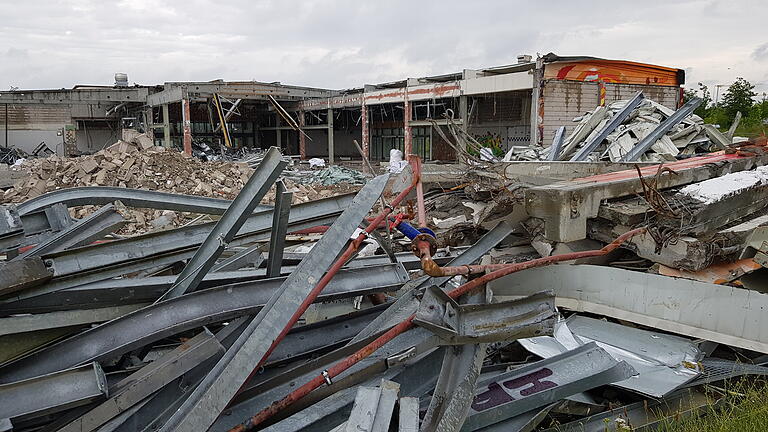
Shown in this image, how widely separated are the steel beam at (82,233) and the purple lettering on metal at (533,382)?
2750 millimetres

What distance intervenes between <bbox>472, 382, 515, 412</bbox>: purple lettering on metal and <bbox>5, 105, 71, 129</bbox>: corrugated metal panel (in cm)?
3184

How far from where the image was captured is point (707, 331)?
12.0 ft

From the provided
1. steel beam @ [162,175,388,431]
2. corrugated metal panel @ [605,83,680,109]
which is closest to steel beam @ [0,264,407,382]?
steel beam @ [162,175,388,431]

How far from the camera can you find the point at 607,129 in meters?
9.70

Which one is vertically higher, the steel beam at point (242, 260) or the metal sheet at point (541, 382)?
the steel beam at point (242, 260)

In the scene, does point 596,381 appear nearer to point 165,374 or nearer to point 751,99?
point 165,374

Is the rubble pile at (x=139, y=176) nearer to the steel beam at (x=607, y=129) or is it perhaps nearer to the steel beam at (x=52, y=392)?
the steel beam at (x=607, y=129)

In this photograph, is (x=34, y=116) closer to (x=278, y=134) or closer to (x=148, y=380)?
(x=278, y=134)

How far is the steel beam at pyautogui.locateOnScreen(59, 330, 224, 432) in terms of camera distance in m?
2.36

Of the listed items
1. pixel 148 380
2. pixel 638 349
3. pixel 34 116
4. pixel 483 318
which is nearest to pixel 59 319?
pixel 148 380

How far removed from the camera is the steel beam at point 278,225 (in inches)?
109

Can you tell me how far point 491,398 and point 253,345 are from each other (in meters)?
1.49

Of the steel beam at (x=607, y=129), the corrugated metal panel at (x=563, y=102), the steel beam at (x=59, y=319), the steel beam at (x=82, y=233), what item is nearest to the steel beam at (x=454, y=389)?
the steel beam at (x=59, y=319)

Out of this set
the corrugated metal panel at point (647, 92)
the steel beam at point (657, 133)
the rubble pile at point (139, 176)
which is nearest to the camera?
the steel beam at point (657, 133)
